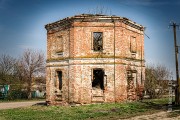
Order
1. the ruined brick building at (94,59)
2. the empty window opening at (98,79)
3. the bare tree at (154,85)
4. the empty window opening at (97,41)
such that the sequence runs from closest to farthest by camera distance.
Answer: the ruined brick building at (94,59)
the empty window opening at (97,41)
the empty window opening at (98,79)
the bare tree at (154,85)

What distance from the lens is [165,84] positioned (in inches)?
1462

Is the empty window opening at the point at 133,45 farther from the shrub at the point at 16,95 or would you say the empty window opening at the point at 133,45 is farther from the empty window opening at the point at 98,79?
the shrub at the point at 16,95

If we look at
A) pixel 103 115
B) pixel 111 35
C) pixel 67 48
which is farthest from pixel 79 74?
pixel 103 115

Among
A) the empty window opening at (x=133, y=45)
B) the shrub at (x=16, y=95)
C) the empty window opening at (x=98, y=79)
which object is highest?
the empty window opening at (x=133, y=45)

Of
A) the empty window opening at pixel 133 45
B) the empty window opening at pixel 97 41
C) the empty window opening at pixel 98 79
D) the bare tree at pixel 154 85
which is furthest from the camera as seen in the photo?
the bare tree at pixel 154 85

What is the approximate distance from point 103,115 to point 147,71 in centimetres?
2033

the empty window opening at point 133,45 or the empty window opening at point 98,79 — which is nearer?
the empty window opening at point 98,79

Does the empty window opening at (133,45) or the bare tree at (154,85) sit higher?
the empty window opening at (133,45)

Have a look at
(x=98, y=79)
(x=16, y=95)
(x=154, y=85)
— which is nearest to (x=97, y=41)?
(x=98, y=79)

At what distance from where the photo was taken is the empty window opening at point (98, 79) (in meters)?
23.9

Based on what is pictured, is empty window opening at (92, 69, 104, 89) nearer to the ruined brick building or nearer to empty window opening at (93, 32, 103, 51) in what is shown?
the ruined brick building

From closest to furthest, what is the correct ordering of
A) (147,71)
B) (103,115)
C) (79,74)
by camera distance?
(103,115), (79,74), (147,71)

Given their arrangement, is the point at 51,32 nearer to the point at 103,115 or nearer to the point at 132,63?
the point at 132,63

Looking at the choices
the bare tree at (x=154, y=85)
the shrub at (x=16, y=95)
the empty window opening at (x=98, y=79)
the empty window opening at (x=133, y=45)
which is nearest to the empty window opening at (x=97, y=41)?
the empty window opening at (x=98, y=79)
